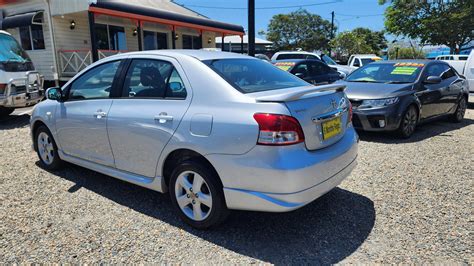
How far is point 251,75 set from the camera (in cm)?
347

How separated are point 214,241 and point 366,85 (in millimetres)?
5071

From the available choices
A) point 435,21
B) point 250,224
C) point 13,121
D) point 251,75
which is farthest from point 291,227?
point 435,21

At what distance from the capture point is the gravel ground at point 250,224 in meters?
2.84

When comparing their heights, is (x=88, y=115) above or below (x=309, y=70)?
below

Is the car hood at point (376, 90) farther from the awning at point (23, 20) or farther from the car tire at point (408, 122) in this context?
the awning at point (23, 20)

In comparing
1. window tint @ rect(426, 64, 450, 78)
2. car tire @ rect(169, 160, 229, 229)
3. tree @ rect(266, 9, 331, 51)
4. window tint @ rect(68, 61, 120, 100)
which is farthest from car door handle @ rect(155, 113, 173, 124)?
tree @ rect(266, 9, 331, 51)

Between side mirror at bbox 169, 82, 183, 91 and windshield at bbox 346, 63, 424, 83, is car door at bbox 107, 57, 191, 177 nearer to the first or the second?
side mirror at bbox 169, 82, 183, 91

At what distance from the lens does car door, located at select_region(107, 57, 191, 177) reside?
10.5 feet

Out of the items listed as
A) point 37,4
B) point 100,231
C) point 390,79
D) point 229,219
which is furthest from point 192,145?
point 37,4

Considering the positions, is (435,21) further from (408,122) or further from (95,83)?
(95,83)

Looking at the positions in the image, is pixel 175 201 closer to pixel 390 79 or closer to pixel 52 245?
pixel 52 245

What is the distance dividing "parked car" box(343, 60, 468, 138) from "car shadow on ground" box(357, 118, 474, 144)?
16 centimetres

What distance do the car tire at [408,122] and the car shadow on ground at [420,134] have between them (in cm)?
11

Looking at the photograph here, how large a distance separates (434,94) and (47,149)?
23.0ft
